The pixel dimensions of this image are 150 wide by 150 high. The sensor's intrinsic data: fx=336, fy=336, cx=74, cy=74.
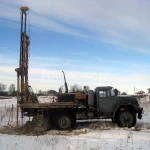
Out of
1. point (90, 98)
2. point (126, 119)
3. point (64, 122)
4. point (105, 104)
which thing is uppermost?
point (90, 98)

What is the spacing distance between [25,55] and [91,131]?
19.6 ft

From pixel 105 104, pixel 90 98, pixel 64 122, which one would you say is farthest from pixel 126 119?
pixel 64 122

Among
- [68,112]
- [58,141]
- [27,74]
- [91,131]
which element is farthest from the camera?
[27,74]

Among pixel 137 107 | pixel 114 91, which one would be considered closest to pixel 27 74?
pixel 114 91

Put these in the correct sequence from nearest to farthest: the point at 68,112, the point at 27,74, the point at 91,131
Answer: the point at 91,131
the point at 68,112
the point at 27,74

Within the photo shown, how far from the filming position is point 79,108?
18.1 meters

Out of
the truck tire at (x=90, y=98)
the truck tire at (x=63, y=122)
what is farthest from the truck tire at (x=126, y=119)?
the truck tire at (x=63, y=122)

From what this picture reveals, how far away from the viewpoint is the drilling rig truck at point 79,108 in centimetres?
1791

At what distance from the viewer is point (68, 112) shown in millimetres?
18141

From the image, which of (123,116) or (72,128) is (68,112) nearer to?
(72,128)

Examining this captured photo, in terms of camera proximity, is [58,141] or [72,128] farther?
[72,128]

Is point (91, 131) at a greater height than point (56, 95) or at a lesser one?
lesser

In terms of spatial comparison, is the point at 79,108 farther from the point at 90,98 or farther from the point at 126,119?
the point at 126,119

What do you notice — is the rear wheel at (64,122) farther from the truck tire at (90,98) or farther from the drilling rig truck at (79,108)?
the truck tire at (90,98)
